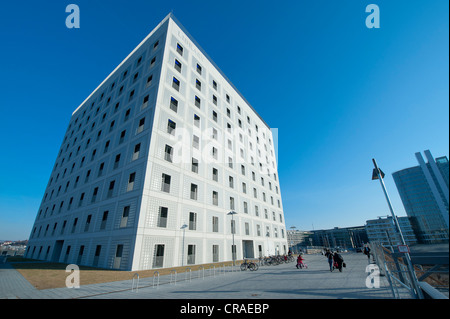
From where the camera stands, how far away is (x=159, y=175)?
57.8ft

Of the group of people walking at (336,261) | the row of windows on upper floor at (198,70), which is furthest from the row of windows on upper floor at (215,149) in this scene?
the group of people walking at (336,261)

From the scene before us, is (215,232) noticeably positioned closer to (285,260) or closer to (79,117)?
(285,260)

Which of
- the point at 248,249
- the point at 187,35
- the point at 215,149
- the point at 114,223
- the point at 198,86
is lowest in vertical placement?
the point at 248,249

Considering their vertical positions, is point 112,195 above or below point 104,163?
below

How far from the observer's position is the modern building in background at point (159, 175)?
16734mm

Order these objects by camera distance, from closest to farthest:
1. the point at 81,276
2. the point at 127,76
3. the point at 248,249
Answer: the point at 81,276, the point at 127,76, the point at 248,249

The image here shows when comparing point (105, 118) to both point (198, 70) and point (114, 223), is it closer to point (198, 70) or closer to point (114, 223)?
point (198, 70)

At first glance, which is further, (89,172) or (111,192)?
(89,172)

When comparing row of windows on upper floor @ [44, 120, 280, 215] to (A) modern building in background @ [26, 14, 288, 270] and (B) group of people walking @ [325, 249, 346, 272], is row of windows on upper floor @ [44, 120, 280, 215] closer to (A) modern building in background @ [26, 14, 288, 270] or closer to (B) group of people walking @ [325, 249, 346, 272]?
(A) modern building in background @ [26, 14, 288, 270]

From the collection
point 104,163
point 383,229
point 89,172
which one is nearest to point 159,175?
point 104,163

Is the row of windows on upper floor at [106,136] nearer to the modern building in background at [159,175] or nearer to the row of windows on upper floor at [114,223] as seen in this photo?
the modern building in background at [159,175]

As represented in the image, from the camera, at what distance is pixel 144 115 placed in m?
19.9
